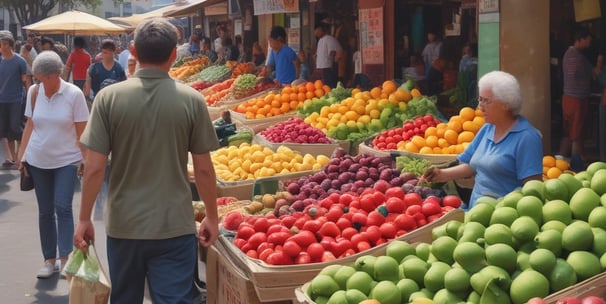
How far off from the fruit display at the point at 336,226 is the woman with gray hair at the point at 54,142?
1944 mm

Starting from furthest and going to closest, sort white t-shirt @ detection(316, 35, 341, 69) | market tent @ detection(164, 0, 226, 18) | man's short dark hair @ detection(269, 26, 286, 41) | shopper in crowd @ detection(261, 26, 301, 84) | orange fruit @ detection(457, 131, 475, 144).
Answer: market tent @ detection(164, 0, 226, 18) < white t-shirt @ detection(316, 35, 341, 69) < man's short dark hair @ detection(269, 26, 286, 41) < shopper in crowd @ detection(261, 26, 301, 84) < orange fruit @ detection(457, 131, 475, 144)

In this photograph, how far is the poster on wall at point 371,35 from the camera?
42.3 ft

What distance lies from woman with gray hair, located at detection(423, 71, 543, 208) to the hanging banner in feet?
34.3

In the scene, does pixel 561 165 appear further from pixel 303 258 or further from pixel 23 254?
pixel 23 254

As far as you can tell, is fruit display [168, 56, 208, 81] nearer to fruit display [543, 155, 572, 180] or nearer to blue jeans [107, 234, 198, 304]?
fruit display [543, 155, 572, 180]

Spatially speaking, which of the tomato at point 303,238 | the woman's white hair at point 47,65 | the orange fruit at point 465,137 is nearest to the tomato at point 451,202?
the tomato at point 303,238

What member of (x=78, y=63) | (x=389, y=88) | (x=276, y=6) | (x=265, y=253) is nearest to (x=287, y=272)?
(x=265, y=253)

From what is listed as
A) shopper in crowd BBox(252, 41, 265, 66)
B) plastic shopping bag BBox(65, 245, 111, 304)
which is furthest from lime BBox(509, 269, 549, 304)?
shopper in crowd BBox(252, 41, 265, 66)

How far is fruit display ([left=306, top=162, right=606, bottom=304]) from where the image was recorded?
3.61 meters

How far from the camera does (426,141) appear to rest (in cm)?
760

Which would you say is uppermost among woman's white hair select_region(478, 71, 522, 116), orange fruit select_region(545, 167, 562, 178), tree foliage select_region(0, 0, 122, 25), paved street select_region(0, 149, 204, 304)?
tree foliage select_region(0, 0, 122, 25)

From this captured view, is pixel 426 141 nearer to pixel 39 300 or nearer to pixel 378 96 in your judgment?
pixel 378 96

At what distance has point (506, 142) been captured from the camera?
17.0 feet

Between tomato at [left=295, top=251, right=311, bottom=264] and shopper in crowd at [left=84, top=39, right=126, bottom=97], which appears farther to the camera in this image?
shopper in crowd at [left=84, top=39, right=126, bottom=97]
